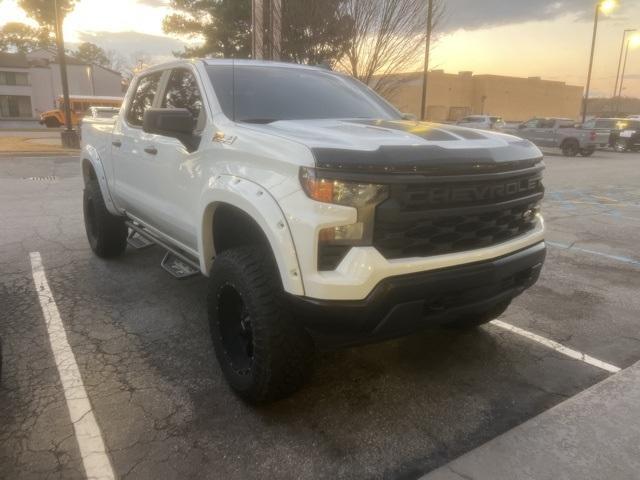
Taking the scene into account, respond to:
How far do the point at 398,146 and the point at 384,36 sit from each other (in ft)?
40.3

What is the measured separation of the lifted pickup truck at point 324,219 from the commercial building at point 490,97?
42.8 metres

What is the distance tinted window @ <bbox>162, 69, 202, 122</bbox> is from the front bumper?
173cm

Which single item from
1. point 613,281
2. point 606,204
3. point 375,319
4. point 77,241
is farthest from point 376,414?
point 606,204

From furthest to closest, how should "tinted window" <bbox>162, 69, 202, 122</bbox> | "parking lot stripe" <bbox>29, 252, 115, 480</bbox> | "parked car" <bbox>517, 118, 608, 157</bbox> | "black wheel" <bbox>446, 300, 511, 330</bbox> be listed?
1. "parked car" <bbox>517, 118, 608, 157</bbox>
2. "black wheel" <bbox>446, 300, 511, 330</bbox>
3. "tinted window" <bbox>162, 69, 202, 122</bbox>
4. "parking lot stripe" <bbox>29, 252, 115, 480</bbox>

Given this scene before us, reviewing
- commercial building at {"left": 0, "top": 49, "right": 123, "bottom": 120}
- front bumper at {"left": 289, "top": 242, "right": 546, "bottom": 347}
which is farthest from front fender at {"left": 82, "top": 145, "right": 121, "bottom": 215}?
commercial building at {"left": 0, "top": 49, "right": 123, "bottom": 120}

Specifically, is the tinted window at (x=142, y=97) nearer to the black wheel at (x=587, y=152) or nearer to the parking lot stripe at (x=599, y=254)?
the parking lot stripe at (x=599, y=254)

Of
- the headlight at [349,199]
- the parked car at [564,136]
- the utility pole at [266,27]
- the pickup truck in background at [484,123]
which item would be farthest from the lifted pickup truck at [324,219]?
the pickup truck in background at [484,123]

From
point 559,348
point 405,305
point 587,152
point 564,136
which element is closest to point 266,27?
point 559,348

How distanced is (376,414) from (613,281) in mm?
3578

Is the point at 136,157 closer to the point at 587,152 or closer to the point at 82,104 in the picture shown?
the point at 587,152

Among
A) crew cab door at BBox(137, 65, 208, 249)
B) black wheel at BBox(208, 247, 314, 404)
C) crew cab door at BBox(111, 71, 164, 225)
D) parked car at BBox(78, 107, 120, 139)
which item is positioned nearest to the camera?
black wheel at BBox(208, 247, 314, 404)

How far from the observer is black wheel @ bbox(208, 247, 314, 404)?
2.56m

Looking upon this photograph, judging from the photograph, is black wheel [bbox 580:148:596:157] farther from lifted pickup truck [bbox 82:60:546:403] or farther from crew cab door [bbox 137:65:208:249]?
crew cab door [bbox 137:65:208:249]

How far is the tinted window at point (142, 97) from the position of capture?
431 centimetres
